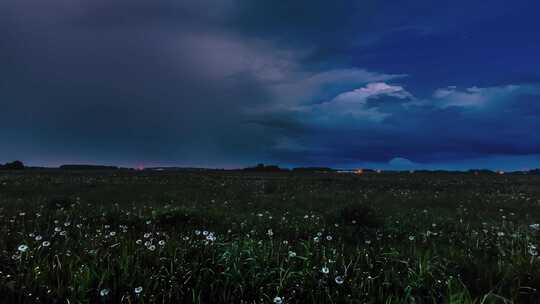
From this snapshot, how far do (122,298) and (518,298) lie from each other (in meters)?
4.36

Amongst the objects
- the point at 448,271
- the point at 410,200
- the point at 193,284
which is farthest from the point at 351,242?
the point at 410,200

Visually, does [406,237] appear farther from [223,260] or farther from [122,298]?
[122,298]

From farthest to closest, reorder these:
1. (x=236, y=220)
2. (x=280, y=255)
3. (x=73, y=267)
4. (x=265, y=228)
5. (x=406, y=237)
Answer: (x=236, y=220) → (x=265, y=228) → (x=406, y=237) → (x=280, y=255) → (x=73, y=267)

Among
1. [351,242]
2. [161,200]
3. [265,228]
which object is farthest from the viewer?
[161,200]

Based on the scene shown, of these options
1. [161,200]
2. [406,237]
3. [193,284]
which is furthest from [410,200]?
[193,284]

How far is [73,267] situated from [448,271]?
15.9ft

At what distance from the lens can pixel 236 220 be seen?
9156 millimetres

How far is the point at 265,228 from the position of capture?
8.16 m

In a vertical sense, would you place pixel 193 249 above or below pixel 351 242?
above

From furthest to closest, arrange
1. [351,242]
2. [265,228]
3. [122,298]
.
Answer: [265,228] → [351,242] → [122,298]

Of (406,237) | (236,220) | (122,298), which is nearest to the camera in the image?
(122,298)

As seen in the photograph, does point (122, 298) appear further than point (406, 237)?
No

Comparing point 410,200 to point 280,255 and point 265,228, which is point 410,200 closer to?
point 265,228

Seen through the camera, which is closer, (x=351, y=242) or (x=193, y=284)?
(x=193, y=284)
